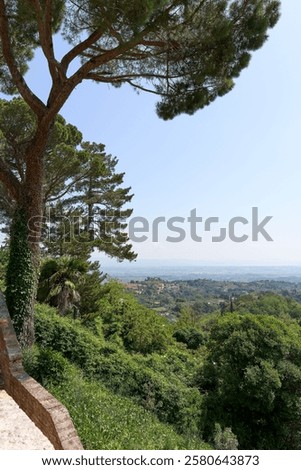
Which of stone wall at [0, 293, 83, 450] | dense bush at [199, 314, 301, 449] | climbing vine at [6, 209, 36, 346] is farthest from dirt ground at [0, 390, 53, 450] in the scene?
dense bush at [199, 314, 301, 449]

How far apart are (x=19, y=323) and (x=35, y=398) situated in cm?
242

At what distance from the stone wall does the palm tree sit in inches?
197

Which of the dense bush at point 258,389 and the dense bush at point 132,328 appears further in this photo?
the dense bush at point 132,328

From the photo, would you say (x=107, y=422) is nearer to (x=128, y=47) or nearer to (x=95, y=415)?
(x=95, y=415)

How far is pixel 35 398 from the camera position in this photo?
15.4 feet

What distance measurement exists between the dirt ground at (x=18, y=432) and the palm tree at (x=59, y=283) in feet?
21.8

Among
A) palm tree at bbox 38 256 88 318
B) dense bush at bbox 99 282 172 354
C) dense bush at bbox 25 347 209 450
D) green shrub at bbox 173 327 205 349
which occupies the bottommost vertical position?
green shrub at bbox 173 327 205 349

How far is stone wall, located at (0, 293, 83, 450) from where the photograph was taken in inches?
166

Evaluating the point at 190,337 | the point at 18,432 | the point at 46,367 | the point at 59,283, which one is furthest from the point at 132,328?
the point at 18,432

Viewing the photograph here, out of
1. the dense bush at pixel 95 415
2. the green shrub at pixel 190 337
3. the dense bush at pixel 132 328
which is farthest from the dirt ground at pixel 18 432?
the green shrub at pixel 190 337

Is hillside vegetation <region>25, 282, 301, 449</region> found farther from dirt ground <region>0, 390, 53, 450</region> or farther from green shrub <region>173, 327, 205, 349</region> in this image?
green shrub <region>173, 327, 205, 349</region>

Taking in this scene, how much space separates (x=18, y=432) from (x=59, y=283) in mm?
7589

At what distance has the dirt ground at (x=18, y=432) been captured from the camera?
13.8 ft

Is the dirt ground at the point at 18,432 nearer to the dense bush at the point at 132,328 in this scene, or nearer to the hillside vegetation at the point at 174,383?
the hillside vegetation at the point at 174,383
